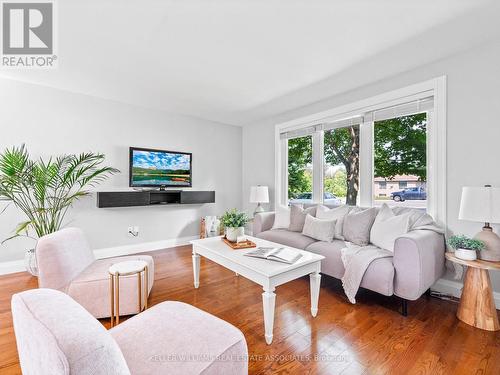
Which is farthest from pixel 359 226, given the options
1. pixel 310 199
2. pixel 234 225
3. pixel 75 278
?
pixel 75 278

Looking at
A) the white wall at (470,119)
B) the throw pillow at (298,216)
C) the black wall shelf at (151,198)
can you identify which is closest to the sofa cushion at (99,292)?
the black wall shelf at (151,198)

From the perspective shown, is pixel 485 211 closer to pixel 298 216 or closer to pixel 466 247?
pixel 466 247

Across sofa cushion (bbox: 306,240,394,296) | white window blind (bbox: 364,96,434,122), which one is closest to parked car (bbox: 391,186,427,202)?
white window blind (bbox: 364,96,434,122)

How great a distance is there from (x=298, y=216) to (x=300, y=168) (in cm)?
105

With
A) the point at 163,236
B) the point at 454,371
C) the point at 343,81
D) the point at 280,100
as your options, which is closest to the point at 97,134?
the point at 163,236

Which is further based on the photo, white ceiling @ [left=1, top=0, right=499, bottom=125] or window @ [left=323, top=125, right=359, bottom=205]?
window @ [left=323, top=125, right=359, bottom=205]

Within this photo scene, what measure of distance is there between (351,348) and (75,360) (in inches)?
66.6

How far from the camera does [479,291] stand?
1.92 m

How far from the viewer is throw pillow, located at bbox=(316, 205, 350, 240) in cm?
293

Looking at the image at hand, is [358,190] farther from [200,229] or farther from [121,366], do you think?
[121,366]

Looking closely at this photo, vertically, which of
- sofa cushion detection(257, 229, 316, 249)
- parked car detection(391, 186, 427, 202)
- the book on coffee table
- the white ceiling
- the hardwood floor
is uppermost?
the white ceiling

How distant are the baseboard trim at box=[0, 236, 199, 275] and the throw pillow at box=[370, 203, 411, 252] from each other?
10.4ft

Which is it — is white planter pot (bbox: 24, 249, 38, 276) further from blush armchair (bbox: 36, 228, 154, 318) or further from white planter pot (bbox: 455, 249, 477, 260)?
white planter pot (bbox: 455, 249, 477, 260)

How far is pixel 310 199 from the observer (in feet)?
12.9
